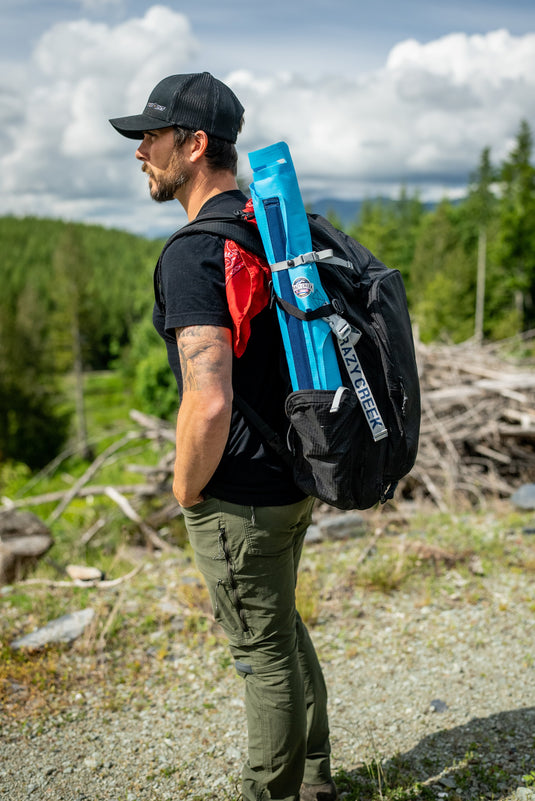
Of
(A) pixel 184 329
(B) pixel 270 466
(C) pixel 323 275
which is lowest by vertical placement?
(B) pixel 270 466

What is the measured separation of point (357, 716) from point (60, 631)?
1945mm

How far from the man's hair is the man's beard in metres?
0.06

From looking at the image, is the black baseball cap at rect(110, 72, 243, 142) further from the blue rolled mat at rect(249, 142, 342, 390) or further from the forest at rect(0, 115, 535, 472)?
the forest at rect(0, 115, 535, 472)

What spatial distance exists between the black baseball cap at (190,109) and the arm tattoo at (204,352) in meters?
0.74

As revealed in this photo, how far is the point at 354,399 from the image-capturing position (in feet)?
6.89

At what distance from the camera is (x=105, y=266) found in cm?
13488

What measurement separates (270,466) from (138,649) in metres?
2.44

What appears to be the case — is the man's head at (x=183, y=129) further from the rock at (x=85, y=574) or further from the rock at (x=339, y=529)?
the rock at (x=339, y=529)

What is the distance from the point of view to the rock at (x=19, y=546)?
5.67 metres

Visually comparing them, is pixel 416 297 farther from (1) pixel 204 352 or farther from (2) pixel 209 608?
(1) pixel 204 352

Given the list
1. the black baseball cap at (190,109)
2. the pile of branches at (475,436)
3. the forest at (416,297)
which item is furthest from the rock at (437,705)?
the forest at (416,297)

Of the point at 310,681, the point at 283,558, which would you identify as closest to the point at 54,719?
the point at 310,681

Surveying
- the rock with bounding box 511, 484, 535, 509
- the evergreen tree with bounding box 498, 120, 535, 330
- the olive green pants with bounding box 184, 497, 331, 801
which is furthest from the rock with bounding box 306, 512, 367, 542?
the evergreen tree with bounding box 498, 120, 535, 330

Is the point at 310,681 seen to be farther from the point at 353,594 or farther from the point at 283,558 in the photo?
the point at 353,594
